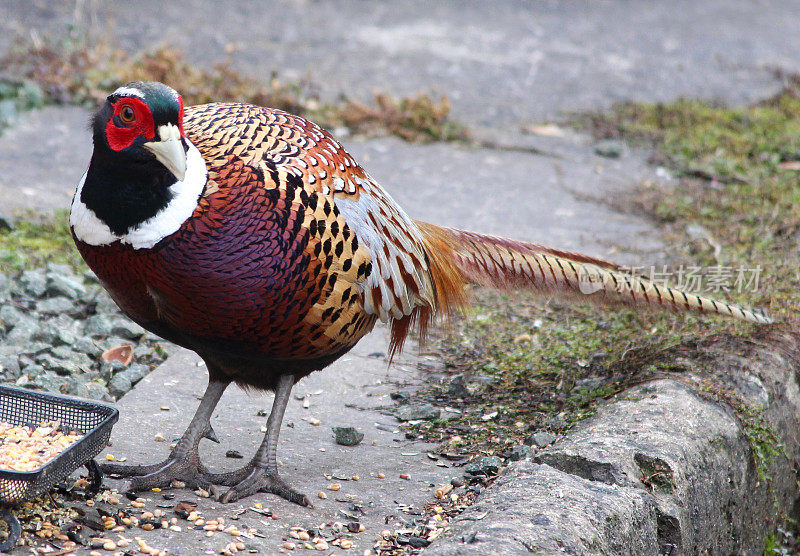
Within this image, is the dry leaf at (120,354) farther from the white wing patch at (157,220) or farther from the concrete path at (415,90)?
the white wing patch at (157,220)

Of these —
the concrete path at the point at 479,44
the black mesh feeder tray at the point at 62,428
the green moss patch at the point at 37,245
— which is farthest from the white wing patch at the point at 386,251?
the concrete path at the point at 479,44

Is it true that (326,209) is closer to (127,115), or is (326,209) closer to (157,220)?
(157,220)

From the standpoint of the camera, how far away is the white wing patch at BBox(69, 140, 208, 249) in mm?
2373

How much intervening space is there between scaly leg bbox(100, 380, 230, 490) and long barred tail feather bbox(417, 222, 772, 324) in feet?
2.84

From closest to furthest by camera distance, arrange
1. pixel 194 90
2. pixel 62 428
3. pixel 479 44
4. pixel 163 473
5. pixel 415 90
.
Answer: pixel 62 428, pixel 163 473, pixel 194 90, pixel 415 90, pixel 479 44

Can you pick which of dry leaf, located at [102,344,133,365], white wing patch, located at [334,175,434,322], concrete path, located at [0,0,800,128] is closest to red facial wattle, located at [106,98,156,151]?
white wing patch, located at [334,175,434,322]

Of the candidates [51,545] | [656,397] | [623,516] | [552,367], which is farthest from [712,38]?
[51,545]

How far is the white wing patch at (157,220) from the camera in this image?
237 centimetres

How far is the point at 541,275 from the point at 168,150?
151 centimetres

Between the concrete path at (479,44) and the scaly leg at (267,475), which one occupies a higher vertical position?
the concrete path at (479,44)

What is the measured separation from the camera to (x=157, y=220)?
237 cm

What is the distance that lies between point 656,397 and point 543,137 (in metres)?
3.87

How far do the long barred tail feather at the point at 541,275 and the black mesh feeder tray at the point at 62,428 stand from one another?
1198 mm

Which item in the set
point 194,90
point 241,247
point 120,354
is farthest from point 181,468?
point 194,90
